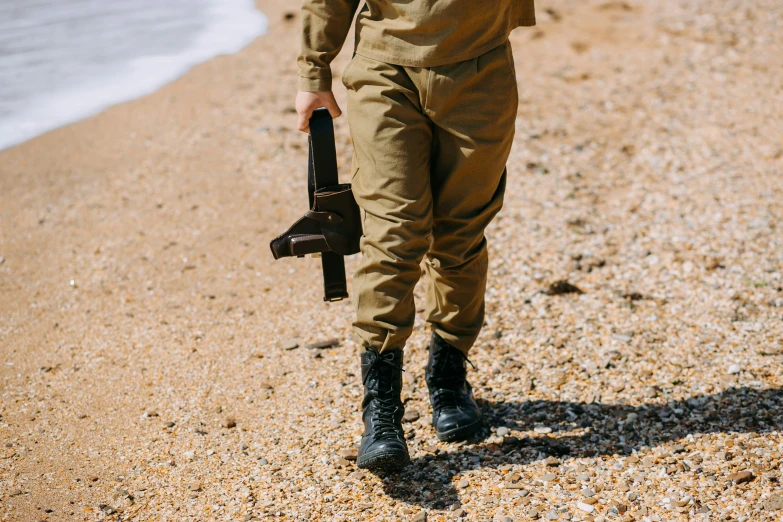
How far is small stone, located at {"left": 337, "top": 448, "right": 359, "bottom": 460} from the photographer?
2840 mm

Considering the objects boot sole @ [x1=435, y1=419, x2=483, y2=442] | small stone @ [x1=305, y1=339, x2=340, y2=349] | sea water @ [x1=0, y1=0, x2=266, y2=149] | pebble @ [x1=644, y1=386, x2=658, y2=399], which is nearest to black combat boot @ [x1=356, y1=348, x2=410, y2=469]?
boot sole @ [x1=435, y1=419, x2=483, y2=442]

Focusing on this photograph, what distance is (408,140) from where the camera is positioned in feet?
8.27

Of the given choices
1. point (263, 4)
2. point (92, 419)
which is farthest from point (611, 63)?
point (92, 419)

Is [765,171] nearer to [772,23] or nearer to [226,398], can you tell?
[772,23]

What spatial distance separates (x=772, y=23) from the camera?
7047mm

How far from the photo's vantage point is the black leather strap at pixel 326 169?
8.89ft

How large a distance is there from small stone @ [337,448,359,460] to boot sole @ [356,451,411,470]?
0.16 m

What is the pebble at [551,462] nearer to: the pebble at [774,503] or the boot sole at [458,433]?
the boot sole at [458,433]

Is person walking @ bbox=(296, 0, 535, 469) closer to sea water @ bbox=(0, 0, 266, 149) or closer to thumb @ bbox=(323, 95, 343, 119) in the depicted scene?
thumb @ bbox=(323, 95, 343, 119)

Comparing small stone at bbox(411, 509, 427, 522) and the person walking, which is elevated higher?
the person walking

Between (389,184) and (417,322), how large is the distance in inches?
51.1

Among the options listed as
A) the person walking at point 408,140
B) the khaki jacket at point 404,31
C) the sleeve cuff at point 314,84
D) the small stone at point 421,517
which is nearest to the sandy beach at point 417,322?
the small stone at point 421,517

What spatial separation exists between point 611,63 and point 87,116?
411 centimetres

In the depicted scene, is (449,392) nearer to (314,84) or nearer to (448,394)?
(448,394)
